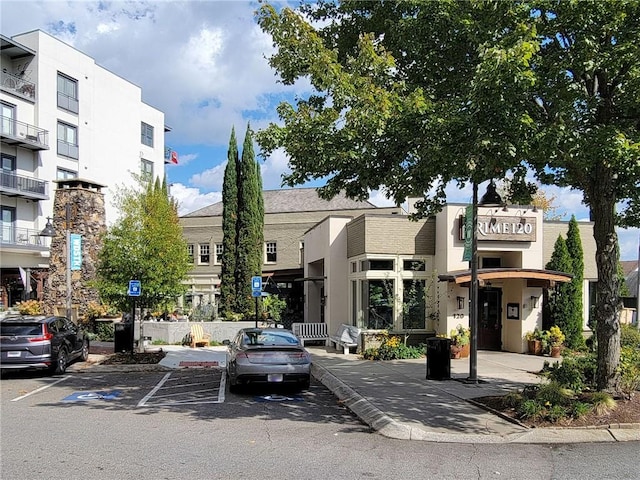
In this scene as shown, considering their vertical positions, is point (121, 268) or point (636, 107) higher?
point (636, 107)

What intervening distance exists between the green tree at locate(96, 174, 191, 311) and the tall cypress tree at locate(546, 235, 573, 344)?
12.4 meters

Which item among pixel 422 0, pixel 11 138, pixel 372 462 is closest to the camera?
pixel 372 462

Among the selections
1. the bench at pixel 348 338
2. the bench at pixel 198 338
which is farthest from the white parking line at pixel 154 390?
the bench at pixel 198 338

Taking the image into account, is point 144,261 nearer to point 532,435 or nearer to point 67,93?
point 532,435

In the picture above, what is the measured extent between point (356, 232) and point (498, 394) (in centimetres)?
991

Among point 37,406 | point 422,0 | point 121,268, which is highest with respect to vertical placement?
point 422,0

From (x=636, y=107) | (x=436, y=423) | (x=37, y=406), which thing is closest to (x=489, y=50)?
(x=636, y=107)

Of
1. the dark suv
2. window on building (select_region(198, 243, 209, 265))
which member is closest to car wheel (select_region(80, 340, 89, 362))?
the dark suv

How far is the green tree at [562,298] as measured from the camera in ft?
60.0

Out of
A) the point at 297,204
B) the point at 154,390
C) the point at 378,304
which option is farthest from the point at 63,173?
the point at 154,390

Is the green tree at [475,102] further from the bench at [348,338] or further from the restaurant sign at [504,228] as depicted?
the bench at [348,338]

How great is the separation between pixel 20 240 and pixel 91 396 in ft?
89.5

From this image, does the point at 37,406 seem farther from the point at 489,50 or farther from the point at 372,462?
the point at 489,50

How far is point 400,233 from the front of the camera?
1914cm
